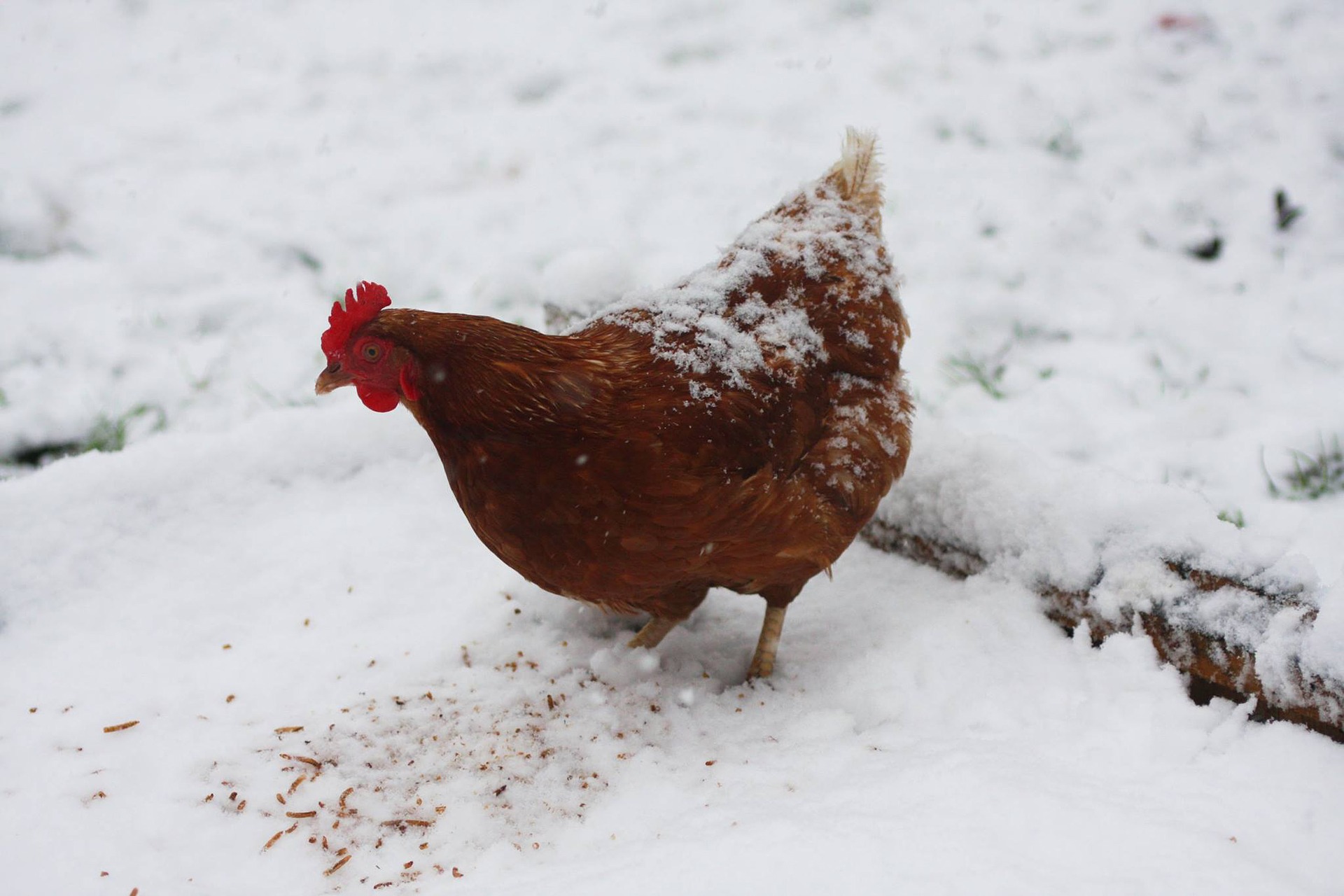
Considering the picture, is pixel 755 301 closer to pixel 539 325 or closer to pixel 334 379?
pixel 334 379

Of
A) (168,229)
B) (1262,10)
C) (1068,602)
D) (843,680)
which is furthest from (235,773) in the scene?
(1262,10)

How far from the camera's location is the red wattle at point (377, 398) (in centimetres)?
186

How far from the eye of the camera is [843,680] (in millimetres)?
2047

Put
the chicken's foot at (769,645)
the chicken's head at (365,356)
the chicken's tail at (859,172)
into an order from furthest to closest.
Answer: the chicken's tail at (859,172) → the chicken's foot at (769,645) → the chicken's head at (365,356)

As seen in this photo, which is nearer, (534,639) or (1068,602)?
(1068,602)

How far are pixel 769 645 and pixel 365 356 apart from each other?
117cm

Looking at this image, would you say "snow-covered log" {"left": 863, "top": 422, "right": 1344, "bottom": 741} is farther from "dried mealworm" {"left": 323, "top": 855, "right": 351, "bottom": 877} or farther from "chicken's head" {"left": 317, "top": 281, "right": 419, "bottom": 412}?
"dried mealworm" {"left": 323, "top": 855, "right": 351, "bottom": 877}

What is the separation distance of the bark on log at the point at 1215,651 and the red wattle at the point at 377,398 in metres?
1.58

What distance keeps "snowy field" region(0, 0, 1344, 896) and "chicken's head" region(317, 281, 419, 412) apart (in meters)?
0.72

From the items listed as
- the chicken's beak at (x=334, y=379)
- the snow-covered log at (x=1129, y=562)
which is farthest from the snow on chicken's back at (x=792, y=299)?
the chicken's beak at (x=334, y=379)

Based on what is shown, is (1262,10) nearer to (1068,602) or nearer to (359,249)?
(1068,602)

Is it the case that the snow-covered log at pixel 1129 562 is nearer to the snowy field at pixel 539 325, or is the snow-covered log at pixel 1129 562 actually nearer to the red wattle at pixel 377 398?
the snowy field at pixel 539 325

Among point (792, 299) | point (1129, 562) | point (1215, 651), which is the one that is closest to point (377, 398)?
point (792, 299)

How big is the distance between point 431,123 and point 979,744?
410cm
